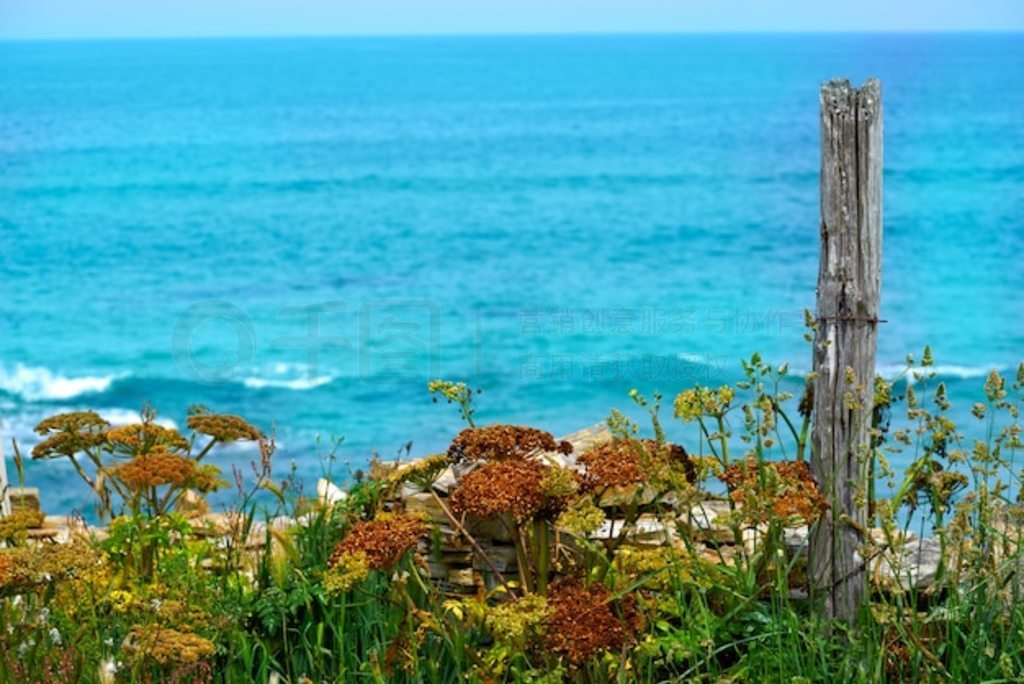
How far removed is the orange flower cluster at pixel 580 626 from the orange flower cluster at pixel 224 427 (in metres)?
1.89

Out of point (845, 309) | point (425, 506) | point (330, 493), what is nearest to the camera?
point (845, 309)

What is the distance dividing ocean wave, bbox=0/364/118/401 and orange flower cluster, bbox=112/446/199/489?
20.8 metres

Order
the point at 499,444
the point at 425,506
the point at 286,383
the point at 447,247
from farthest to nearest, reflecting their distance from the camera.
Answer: the point at 447,247 → the point at 286,383 → the point at 425,506 → the point at 499,444

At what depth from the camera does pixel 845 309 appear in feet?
16.8

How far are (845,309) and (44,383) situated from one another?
2402cm

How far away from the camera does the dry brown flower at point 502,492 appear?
4539 millimetres

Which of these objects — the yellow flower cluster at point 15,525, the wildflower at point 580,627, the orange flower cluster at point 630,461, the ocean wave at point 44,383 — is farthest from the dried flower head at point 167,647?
the ocean wave at point 44,383

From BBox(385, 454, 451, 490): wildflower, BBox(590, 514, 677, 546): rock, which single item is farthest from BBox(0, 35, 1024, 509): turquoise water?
BBox(385, 454, 451, 490): wildflower

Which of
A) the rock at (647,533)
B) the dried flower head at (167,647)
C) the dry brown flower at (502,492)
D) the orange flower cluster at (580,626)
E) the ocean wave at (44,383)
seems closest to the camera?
the dried flower head at (167,647)

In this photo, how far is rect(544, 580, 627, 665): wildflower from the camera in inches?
168

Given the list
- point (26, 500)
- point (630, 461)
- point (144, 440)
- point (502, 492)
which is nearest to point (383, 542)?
point (502, 492)

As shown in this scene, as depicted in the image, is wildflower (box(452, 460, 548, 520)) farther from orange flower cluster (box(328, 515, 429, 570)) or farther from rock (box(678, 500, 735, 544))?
rock (box(678, 500, 735, 544))

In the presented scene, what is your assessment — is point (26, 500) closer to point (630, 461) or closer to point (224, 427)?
point (224, 427)

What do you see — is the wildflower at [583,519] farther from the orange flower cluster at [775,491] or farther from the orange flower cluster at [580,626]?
the orange flower cluster at [775,491]
